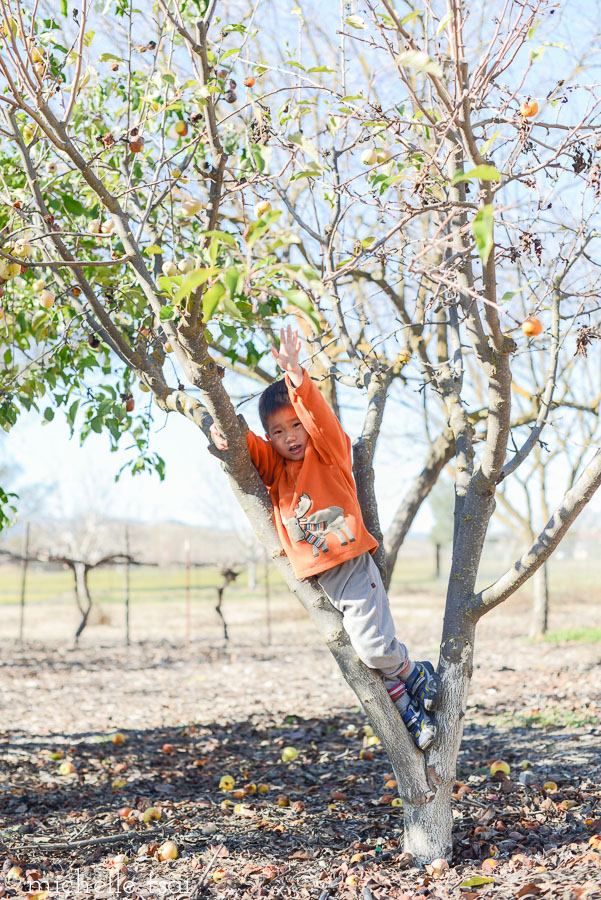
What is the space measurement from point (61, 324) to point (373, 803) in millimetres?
2765

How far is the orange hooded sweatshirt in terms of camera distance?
8.27 ft

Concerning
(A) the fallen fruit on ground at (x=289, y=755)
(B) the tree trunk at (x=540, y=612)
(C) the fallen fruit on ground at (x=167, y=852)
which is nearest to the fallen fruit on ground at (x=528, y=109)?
(C) the fallen fruit on ground at (x=167, y=852)

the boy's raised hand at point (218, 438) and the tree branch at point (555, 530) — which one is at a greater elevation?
the boy's raised hand at point (218, 438)

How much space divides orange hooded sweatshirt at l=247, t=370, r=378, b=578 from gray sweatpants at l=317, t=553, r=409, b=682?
10cm

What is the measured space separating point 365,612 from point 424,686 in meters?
0.43

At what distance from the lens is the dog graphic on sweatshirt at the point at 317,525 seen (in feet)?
8.38

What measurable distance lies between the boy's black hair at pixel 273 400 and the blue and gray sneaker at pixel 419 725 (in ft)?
3.81

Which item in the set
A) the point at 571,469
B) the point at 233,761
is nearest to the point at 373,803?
the point at 233,761

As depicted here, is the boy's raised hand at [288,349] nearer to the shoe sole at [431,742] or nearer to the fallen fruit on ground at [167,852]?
the shoe sole at [431,742]

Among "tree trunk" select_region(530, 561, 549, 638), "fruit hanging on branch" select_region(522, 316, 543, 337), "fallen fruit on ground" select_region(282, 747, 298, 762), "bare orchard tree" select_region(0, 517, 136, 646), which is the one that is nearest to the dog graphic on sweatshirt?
"fruit hanging on branch" select_region(522, 316, 543, 337)

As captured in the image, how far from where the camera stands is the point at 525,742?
4.34m

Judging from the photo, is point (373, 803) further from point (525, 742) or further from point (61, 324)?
point (61, 324)

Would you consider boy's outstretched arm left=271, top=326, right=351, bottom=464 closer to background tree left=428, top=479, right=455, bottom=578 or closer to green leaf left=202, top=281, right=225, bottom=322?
green leaf left=202, top=281, right=225, bottom=322

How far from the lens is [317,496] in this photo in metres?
2.62
